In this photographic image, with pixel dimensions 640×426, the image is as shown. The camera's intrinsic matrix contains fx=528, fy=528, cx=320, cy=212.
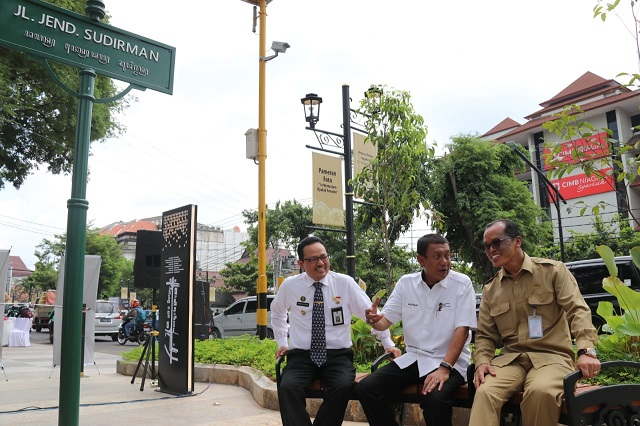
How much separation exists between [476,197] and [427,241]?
66.7 feet

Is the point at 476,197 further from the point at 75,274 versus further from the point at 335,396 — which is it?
the point at 75,274

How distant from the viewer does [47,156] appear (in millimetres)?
17703

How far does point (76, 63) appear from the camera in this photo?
3.32m

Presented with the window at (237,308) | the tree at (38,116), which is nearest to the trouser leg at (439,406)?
the tree at (38,116)

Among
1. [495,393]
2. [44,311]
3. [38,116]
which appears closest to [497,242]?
[495,393]

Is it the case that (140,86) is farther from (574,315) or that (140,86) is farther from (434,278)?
(574,315)

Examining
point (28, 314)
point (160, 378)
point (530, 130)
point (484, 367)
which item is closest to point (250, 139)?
point (160, 378)

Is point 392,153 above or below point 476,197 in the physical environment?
below

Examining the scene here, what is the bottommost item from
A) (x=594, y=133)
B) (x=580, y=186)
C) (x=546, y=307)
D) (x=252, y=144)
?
(x=546, y=307)

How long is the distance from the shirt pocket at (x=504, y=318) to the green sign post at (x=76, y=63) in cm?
263

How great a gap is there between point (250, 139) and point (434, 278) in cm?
696

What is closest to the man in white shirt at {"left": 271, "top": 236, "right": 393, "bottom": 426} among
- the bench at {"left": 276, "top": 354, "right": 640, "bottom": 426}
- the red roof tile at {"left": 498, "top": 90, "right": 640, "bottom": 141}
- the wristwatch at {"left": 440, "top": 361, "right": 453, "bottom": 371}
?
the wristwatch at {"left": 440, "top": 361, "right": 453, "bottom": 371}

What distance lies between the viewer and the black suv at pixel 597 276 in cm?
1056

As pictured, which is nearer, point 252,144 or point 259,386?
point 259,386
